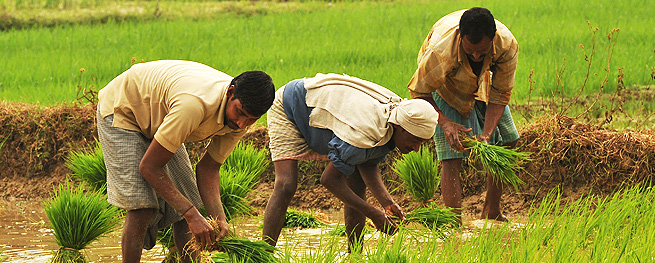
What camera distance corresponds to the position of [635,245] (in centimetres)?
361

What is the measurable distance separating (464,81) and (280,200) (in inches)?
52.1

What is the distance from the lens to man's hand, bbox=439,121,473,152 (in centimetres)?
446

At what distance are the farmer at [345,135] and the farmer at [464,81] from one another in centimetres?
47

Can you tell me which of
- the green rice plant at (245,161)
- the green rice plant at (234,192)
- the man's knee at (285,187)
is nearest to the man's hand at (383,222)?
the man's knee at (285,187)

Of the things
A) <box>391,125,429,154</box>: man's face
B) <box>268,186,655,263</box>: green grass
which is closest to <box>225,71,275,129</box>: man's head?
<box>268,186,655,263</box>: green grass

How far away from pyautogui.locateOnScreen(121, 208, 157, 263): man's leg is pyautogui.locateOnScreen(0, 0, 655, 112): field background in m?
3.60

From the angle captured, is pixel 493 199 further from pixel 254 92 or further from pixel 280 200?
pixel 254 92

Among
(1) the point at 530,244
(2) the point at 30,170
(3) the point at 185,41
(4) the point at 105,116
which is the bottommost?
(2) the point at 30,170

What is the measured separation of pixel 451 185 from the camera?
473cm

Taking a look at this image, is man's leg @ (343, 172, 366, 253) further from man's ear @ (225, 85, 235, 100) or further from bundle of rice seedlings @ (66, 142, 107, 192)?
bundle of rice seedlings @ (66, 142, 107, 192)

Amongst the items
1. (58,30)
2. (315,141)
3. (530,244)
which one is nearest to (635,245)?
(530,244)

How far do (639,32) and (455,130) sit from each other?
202 inches

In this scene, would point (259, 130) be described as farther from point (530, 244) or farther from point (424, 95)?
point (530, 244)

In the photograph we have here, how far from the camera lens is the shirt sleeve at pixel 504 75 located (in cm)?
452
